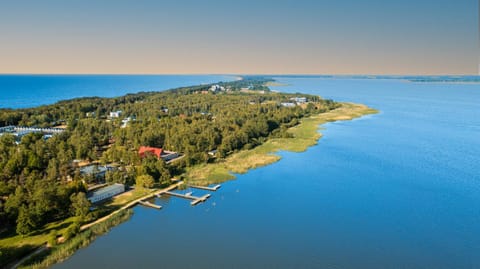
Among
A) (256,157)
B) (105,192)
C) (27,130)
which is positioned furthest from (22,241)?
(27,130)

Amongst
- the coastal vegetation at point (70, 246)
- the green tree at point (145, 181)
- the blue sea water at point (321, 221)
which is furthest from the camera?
the green tree at point (145, 181)

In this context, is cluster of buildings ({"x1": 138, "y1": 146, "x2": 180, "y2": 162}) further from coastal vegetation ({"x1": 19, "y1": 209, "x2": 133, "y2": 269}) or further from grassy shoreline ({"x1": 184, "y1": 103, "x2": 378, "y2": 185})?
coastal vegetation ({"x1": 19, "y1": 209, "x2": 133, "y2": 269})

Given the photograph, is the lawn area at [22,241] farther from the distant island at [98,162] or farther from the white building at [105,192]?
the white building at [105,192]

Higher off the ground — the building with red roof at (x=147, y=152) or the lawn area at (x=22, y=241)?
the building with red roof at (x=147, y=152)

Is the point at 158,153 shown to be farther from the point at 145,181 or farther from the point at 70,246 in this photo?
the point at 70,246

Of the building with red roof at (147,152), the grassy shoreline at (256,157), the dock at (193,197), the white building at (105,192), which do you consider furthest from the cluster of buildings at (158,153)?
the dock at (193,197)

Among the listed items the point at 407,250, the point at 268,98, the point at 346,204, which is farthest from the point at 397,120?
the point at 407,250

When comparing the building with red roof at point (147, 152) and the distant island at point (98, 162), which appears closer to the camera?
the distant island at point (98, 162)

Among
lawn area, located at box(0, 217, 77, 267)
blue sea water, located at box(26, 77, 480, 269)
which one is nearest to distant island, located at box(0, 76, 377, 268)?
lawn area, located at box(0, 217, 77, 267)

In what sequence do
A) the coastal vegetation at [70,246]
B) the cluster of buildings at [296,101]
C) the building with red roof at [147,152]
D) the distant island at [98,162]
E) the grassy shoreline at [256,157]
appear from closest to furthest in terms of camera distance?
the coastal vegetation at [70,246]
the distant island at [98,162]
the grassy shoreline at [256,157]
the building with red roof at [147,152]
the cluster of buildings at [296,101]
